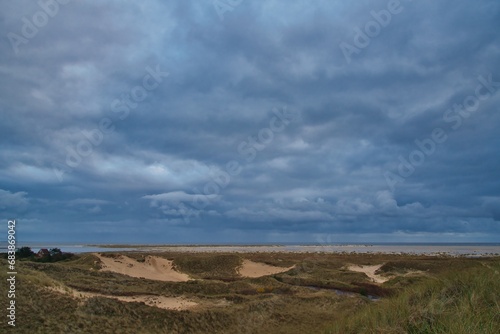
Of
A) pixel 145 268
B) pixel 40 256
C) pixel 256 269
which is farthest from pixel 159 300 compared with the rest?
pixel 256 269

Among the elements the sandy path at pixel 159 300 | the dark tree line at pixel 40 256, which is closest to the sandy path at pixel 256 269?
the dark tree line at pixel 40 256

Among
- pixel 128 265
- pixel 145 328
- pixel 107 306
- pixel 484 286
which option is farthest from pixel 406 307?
pixel 128 265

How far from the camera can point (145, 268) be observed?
172 ft

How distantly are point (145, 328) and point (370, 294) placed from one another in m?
19.6

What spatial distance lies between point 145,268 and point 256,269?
14.4 meters

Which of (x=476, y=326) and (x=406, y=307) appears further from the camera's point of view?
(x=406, y=307)

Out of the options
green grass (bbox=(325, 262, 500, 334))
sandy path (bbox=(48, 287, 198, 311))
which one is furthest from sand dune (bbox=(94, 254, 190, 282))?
green grass (bbox=(325, 262, 500, 334))

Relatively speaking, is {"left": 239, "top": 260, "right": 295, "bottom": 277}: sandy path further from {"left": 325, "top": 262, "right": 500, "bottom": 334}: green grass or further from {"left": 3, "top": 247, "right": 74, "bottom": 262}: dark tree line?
{"left": 325, "top": 262, "right": 500, "bottom": 334}: green grass

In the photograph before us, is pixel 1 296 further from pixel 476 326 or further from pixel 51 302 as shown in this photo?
pixel 476 326

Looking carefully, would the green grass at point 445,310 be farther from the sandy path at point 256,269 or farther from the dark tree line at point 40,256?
the dark tree line at point 40,256

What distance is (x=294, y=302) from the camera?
24453 mm

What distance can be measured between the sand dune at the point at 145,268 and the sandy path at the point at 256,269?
7.93m

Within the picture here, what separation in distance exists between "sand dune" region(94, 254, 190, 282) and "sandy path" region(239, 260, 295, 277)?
7929mm

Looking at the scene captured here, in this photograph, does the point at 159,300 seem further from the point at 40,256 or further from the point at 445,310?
the point at 40,256
